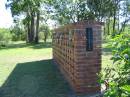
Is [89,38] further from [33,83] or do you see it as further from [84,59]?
[33,83]

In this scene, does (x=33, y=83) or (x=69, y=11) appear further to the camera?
(x=69, y=11)

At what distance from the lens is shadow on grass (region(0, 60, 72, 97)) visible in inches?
294

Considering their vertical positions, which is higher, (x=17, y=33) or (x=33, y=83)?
Result: (x=17, y=33)

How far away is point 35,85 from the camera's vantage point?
327 inches

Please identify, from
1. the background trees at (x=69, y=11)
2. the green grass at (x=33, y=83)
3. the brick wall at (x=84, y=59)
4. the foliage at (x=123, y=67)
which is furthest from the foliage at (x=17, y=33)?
the foliage at (x=123, y=67)

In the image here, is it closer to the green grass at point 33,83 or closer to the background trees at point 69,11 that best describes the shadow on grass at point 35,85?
the green grass at point 33,83

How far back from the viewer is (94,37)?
23.8 ft

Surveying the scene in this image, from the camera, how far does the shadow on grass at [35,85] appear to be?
24.5 ft

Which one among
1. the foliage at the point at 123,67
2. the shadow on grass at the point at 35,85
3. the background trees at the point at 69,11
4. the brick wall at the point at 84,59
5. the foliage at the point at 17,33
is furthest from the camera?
the foliage at the point at 17,33

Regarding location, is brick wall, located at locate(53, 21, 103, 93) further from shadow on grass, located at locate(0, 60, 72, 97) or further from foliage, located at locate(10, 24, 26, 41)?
foliage, located at locate(10, 24, 26, 41)

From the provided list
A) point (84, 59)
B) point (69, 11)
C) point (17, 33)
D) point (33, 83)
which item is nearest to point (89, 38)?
point (84, 59)

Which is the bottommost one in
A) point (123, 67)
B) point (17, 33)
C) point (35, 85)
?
point (35, 85)

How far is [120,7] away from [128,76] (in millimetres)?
51546

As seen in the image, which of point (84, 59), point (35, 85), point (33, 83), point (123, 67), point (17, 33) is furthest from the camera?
point (17, 33)
